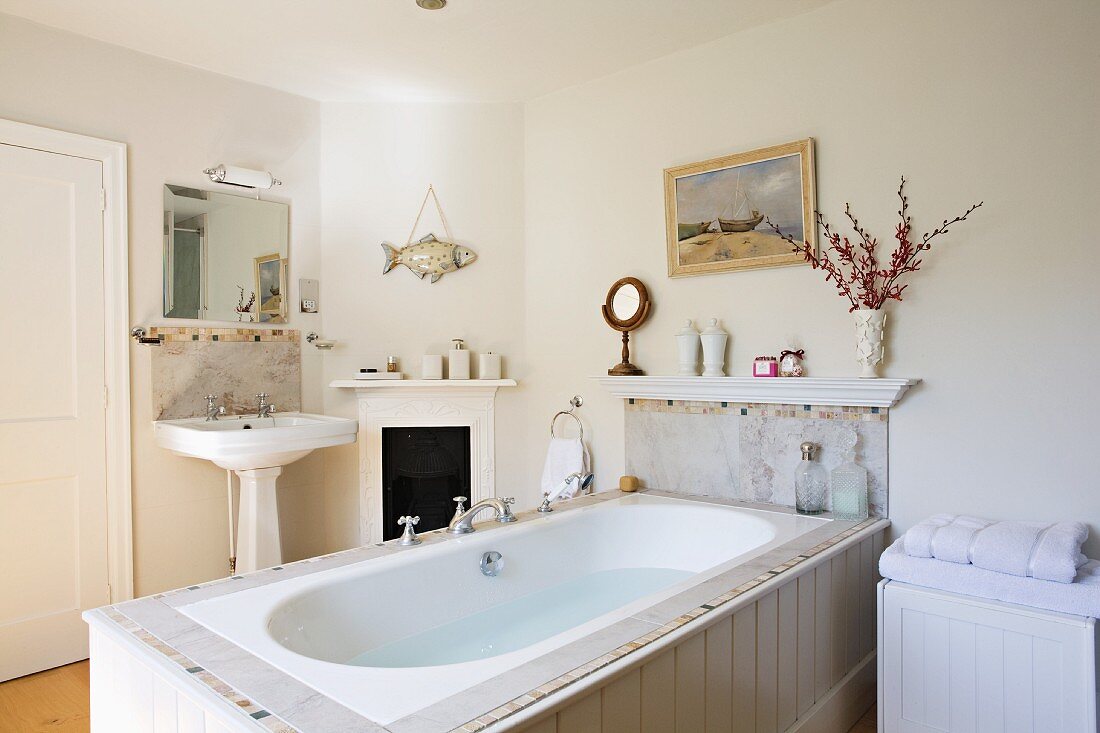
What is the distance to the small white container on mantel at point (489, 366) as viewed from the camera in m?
3.60

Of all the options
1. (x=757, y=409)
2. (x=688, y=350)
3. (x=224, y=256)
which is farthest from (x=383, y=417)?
(x=757, y=409)

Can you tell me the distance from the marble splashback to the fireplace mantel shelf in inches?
27.4

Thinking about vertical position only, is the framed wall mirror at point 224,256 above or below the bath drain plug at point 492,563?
above

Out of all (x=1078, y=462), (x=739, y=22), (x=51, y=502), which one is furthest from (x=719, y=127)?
(x=51, y=502)

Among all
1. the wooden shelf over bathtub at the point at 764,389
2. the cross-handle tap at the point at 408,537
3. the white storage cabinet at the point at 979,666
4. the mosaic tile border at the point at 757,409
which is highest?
the wooden shelf over bathtub at the point at 764,389

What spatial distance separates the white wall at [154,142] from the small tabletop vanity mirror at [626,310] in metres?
1.64

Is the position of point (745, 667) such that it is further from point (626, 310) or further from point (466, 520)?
point (626, 310)

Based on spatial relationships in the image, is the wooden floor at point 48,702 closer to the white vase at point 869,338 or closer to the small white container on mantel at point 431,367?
the small white container on mantel at point 431,367

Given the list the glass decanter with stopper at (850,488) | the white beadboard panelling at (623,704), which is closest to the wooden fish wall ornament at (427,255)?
the glass decanter with stopper at (850,488)

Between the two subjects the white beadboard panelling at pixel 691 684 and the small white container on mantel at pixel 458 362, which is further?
the small white container on mantel at pixel 458 362

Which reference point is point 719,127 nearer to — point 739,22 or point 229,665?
point 739,22

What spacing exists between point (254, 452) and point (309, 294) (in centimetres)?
107

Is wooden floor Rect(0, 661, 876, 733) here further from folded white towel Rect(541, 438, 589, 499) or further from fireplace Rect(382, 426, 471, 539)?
folded white towel Rect(541, 438, 589, 499)

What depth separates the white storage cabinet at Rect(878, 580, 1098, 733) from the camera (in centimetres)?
183
